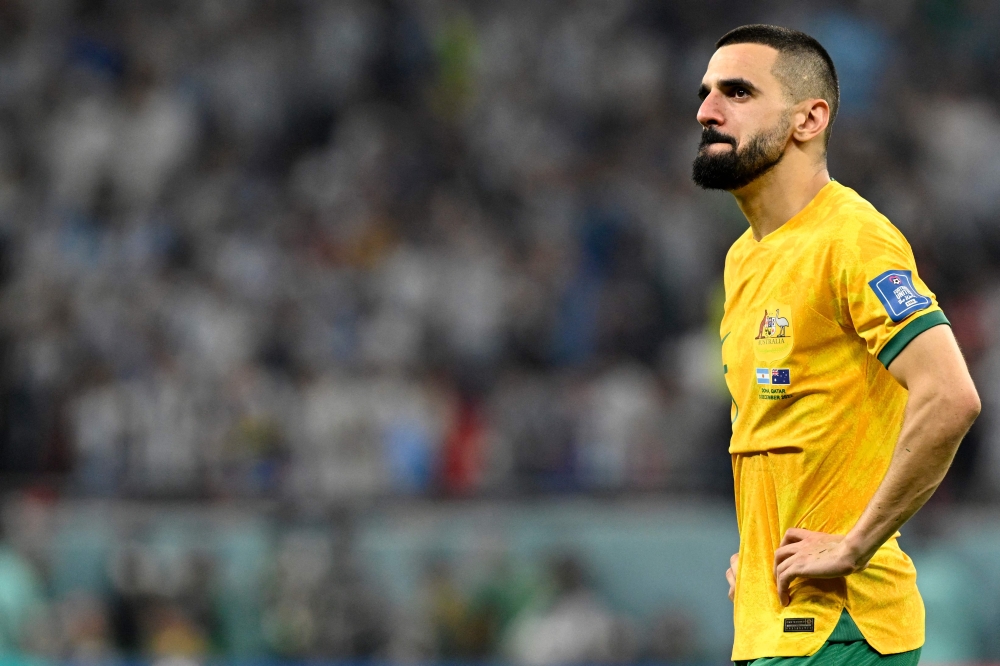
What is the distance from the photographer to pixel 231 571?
32.9ft

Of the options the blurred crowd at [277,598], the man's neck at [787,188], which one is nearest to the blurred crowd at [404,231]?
the blurred crowd at [277,598]

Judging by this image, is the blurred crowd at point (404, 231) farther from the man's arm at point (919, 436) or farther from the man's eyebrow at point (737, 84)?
the man's arm at point (919, 436)

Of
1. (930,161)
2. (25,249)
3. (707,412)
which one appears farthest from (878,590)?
(25,249)

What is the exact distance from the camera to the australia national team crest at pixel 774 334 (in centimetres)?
338

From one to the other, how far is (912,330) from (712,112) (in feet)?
2.49

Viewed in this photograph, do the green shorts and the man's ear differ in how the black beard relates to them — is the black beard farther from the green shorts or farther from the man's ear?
the green shorts

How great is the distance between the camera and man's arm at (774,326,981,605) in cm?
306

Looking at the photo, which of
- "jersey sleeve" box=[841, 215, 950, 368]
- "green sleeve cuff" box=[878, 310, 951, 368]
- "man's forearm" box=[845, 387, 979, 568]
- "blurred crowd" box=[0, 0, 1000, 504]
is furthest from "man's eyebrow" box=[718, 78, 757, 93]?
"blurred crowd" box=[0, 0, 1000, 504]

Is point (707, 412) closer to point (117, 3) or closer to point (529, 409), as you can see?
point (529, 409)

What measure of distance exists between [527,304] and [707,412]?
1.87 meters

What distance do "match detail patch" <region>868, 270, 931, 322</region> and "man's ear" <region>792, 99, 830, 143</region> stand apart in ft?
1.64

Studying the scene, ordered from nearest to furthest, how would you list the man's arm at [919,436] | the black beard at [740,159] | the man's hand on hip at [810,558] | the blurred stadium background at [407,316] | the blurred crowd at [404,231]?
1. the man's arm at [919,436]
2. the man's hand on hip at [810,558]
3. the black beard at [740,159]
4. the blurred stadium background at [407,316]
5. the blurred crowd at [404,231]

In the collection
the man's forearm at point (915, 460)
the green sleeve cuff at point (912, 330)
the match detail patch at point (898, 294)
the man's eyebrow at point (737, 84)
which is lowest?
the man's forearm at point (915, 460)

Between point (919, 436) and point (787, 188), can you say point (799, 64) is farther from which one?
point (919, 436)
